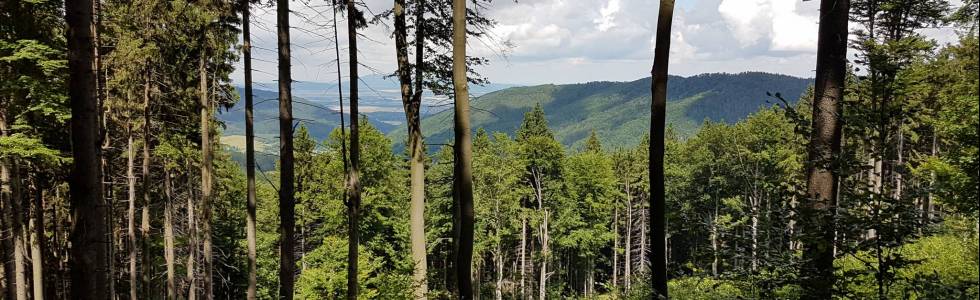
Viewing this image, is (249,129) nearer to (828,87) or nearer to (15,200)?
(15,200)

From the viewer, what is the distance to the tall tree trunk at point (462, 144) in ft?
21.8

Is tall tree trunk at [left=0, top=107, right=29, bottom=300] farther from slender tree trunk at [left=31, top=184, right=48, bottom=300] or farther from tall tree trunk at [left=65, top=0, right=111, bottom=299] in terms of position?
tall tree trunk at [left=65, top=0, right=111, bottom=299]

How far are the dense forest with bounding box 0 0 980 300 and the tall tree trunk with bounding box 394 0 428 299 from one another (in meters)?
0.04

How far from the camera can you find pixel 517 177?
28.5 m

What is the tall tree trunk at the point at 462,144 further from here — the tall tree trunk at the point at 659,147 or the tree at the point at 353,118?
the tree at the point at 353,118

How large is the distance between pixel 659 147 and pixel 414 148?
180 inches

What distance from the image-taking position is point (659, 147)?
21.0ft

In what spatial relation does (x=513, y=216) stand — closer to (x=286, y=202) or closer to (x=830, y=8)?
(x=286, y=202)

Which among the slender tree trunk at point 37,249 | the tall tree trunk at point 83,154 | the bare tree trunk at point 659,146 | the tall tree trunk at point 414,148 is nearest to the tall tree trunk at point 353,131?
the tall tree trunk at point 414,148

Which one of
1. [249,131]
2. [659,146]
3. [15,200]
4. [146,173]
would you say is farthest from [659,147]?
[146,173]

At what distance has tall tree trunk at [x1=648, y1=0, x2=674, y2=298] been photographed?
635 cm

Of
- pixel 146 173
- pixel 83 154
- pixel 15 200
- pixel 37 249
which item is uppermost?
pixel 83 154

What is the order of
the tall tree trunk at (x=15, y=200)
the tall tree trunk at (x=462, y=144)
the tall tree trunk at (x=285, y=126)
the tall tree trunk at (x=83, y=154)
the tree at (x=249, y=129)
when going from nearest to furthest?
the tall tree trunk at (x=83, y=154)
the tall tree trunk at (x=462, y=144)
the tall tree trunk at (x=285, y=126)
the tree at (x=249, y=129)
the tall tree trunk at (x=15, y=200)

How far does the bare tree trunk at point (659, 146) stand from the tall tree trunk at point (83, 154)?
20.2 ft
